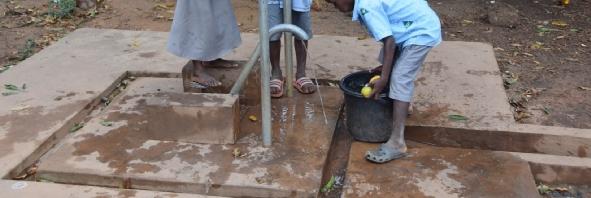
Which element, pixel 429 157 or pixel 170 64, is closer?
pixel 429 157

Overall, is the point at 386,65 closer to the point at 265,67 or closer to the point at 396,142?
the point at 396,142

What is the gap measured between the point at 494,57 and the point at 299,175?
2335 mm

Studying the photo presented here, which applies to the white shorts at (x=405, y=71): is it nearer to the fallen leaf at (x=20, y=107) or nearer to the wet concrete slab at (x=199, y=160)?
the wet concrete slab at (x=199, y=160)

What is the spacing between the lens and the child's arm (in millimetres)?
2873

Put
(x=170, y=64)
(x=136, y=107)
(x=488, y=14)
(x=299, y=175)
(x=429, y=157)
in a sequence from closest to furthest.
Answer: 1. (x=299, y=175)
2. (x=429, y=157)
3. (x=136, y=107)
4. (x=170, y=64)
5. (x=488, y=14)

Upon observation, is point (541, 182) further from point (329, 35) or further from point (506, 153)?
point (329, 35)

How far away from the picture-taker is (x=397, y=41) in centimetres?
300

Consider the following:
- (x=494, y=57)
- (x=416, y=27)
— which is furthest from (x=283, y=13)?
(x=494, y=57)

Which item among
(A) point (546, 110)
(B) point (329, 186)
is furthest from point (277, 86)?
(A) point (546, 110)

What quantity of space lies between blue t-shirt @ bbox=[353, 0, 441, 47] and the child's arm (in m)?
0.05

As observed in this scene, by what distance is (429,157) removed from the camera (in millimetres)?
3055

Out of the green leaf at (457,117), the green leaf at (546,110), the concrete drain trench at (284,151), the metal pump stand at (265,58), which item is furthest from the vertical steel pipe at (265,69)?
the green leaf at (546,110)

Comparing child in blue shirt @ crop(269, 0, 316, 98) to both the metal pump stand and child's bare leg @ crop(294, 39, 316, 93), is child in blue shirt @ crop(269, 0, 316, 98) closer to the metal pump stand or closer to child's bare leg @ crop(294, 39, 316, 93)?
child's bare leg @ crop(294, 39, 316, 93)

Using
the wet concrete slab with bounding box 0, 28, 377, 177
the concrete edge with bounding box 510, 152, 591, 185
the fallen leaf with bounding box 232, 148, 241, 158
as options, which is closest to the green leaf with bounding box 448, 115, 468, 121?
the concrete edge with bounding box 510, 152, 591, 185
